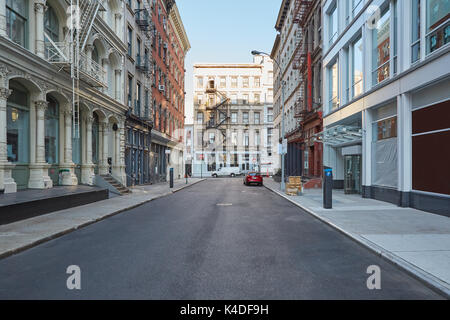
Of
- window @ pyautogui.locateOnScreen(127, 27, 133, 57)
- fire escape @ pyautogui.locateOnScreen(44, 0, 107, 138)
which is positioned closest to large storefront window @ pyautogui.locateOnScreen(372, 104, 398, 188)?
fire escape @ pyautogui.locateOnScreen(44, 0, 107, 138)

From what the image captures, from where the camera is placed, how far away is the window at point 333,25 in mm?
20211

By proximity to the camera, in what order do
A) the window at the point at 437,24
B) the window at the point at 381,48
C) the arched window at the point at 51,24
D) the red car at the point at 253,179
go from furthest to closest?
1. the red car at the point at 253,179
2. the window at the point at 381,48
3. the arched window at the point at 51,24
4. the window at the point at 437,24

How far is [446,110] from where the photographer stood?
996 cm

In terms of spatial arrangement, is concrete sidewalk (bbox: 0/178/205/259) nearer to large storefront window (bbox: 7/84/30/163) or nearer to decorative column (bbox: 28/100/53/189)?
decorative column (bbox: 28/100/53/189)

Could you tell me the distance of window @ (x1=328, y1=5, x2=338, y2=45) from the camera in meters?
20.2

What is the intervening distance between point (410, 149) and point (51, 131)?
15700mm

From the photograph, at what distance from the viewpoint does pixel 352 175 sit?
17.8 metres

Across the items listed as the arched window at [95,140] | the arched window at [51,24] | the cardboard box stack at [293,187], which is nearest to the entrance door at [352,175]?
the cardboard box stack at [293,187]

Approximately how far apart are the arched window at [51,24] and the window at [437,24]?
15.5m

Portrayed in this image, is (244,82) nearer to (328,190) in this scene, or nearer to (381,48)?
(381,48)

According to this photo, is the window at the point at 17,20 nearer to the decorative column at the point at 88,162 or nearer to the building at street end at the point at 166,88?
the decorative column at the point at 88,162

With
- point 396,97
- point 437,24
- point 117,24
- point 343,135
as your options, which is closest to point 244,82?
point 117,24

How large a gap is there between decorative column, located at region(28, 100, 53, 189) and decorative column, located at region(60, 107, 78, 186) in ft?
5.84
